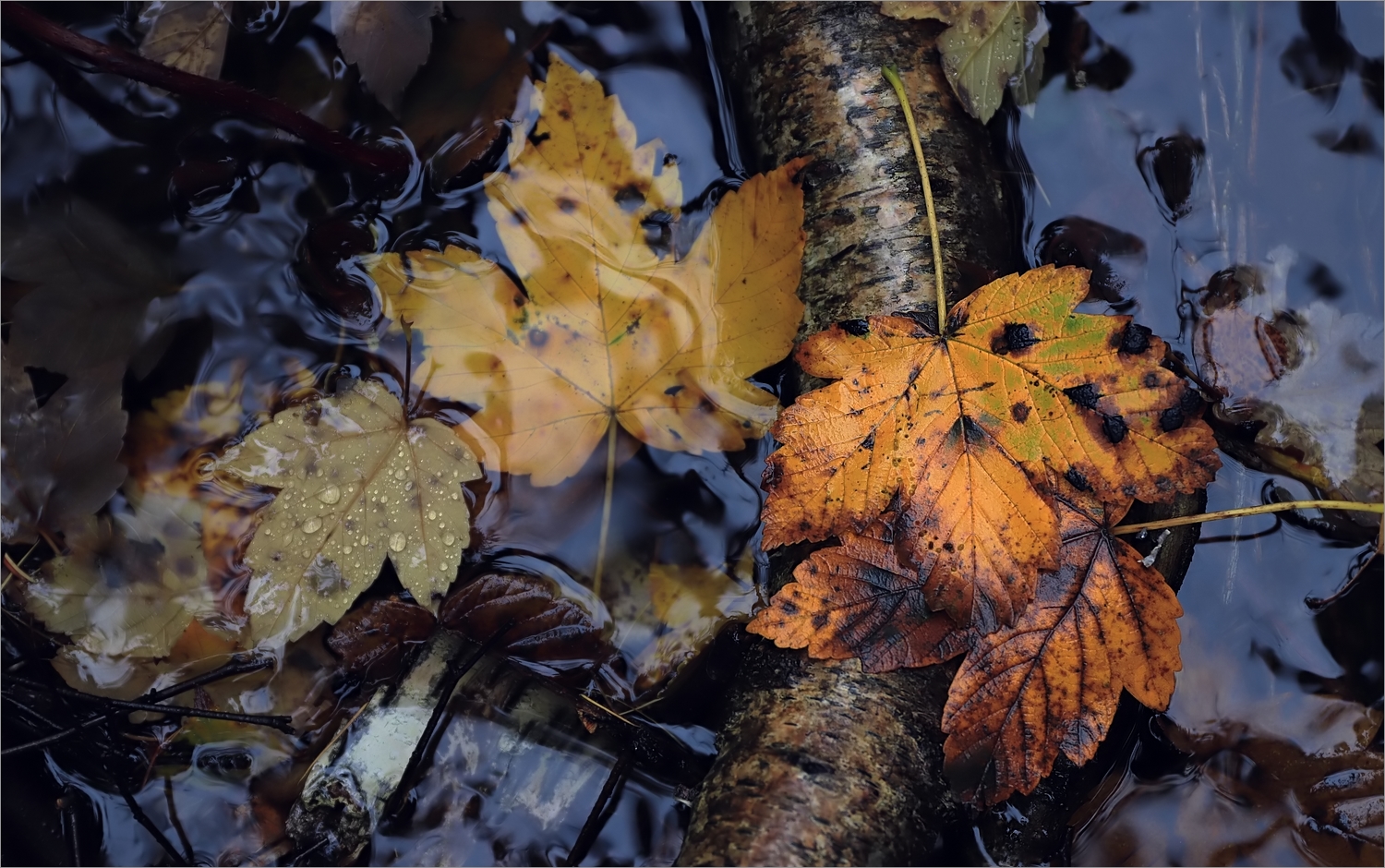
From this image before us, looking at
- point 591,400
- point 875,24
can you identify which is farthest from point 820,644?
point 875,24

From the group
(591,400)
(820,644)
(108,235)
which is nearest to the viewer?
(820,644)

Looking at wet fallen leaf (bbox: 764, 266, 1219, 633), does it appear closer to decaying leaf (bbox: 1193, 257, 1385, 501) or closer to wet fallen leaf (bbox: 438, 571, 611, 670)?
decaying leaf (bbox: 1193, 257, 1385, 501)

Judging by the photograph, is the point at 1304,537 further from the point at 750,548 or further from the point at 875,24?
the point at 875,24

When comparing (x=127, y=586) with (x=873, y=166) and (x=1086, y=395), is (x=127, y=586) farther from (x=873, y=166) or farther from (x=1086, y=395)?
(x=1086, y=395)

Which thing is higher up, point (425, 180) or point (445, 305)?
point (425, 180)

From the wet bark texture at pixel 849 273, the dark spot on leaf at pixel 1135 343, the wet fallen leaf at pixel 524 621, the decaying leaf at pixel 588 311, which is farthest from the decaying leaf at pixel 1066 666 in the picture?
the wet fallen leaf at pixel 524 621

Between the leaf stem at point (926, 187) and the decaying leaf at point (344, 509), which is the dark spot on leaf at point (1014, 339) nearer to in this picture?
the leaf stem at point (926, 187)
